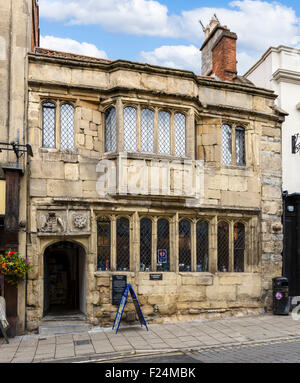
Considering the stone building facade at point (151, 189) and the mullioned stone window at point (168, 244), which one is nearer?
the stone building facade at point (151, 189)

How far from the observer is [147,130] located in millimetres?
10891

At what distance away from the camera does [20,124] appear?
32.4ft

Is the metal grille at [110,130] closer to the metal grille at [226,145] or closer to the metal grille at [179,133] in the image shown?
the metal grille at [179,133]

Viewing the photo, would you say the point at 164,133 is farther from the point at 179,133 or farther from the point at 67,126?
the point at 67,126

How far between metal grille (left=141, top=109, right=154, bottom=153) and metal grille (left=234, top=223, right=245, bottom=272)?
3731 millimetres

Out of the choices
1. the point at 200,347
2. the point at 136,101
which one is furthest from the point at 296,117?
the point at 200,347

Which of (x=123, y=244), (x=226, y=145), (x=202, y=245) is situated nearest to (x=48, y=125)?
(x=123, y=244)

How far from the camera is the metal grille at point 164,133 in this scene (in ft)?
36.2

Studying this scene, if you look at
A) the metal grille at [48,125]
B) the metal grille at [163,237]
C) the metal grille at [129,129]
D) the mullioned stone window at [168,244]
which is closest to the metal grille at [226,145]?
the mullioned stone window at [168,244]

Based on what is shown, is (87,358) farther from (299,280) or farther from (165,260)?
(299,280)

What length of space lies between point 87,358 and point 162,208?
15.2ft

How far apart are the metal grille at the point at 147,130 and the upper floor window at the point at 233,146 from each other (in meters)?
2.52

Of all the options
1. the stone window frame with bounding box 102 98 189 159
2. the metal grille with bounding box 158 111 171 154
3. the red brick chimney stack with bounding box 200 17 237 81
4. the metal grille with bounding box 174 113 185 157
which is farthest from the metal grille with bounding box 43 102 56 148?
the red brick chimney stack with bounding box 200 17 237 81

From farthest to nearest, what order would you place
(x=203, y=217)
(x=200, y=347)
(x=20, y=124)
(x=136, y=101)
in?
1. (x=203, y=217)
2. (x=136, y=101)
3. (x=20, y=124)
4. (x=200, y=347)
